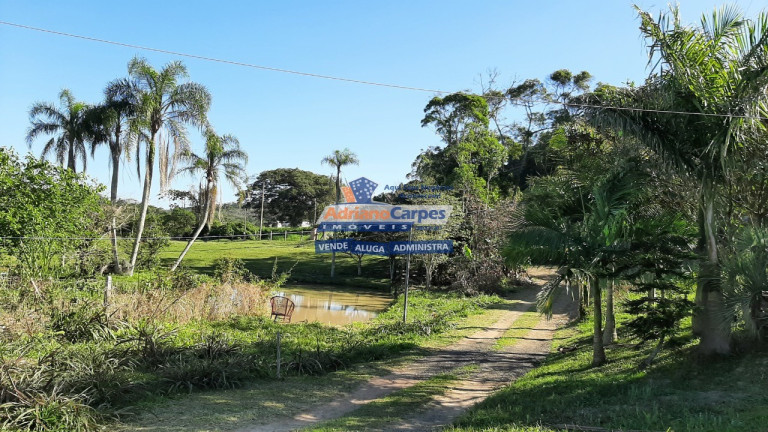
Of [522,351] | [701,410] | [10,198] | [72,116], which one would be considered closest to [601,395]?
[701,410]

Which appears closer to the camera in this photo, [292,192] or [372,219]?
[372,219]

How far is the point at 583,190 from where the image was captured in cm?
1041

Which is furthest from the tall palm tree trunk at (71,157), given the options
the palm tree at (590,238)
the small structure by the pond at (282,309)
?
the palm tree at (590,238)

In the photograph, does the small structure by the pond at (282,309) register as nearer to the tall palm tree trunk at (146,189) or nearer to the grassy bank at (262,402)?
the grassy bank at (262,402)

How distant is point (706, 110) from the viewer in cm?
836

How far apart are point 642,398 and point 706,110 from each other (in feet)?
15.1

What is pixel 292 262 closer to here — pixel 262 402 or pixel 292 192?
pixel 262 402

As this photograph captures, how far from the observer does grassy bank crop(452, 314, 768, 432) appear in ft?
20.1

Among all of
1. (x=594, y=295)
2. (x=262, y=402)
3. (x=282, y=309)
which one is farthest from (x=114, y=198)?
(x=594, y=295)

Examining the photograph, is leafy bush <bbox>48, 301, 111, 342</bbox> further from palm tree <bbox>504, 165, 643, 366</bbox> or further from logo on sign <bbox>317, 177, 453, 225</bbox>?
palm tree <bbox>504, 165, 643, 366</bbox>

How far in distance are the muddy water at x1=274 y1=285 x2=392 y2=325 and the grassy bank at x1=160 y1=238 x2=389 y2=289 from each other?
1.69 m

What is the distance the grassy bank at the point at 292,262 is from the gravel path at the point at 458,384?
51.1 feet

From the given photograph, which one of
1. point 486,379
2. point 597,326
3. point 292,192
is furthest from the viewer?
point 292,192

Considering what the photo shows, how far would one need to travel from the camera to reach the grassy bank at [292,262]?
1309 inches
